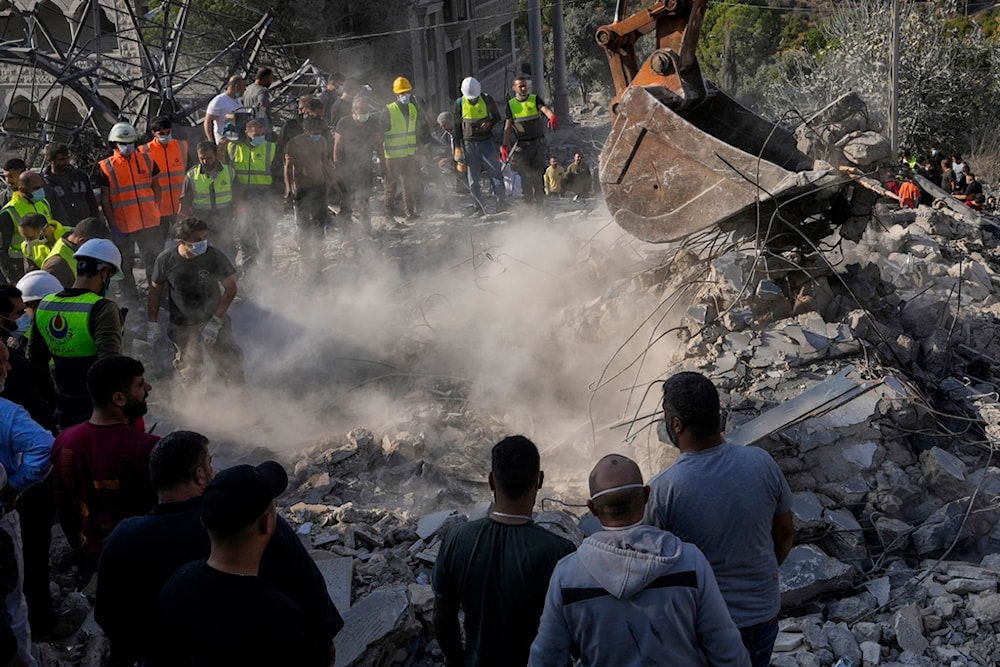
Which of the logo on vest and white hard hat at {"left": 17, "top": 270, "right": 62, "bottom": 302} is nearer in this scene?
the logo on vest

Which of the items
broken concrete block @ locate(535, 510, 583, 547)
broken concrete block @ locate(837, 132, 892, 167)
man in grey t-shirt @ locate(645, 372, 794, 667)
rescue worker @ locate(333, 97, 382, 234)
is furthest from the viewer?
rescue worker @ locate(333, 97, 382, 234)

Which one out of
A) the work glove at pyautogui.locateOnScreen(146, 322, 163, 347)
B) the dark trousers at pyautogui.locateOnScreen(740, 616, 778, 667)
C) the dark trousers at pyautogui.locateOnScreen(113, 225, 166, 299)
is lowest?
the work glove at pyautogui.locateOnScreen(146, 322, 163, 347)

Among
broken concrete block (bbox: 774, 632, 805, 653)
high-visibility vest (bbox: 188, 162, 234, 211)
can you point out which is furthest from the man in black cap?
high-visibility vest (bbox: 188, 162, 234, 211)

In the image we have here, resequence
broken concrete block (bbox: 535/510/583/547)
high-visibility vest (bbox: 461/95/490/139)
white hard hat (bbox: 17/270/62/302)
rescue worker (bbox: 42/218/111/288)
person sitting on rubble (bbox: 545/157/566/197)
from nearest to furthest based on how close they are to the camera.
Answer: broken concrete block (bbox: 535/510/583/547) < white hard hat (bbox: 17/270/62/302) < rescue worker (bbox: 42/218/111/288) < high-visibility vest (bbox: 461/95/490/139) < person sitting on rubble (bbox: 545/157/566/197)

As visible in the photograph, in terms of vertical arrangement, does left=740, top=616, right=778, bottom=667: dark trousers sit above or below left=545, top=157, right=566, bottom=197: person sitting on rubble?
above

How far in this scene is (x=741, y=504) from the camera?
3.18 m

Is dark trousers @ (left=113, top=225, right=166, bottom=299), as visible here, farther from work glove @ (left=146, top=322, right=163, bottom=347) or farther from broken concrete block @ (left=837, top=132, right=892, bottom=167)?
broken concrete block @ (left=837, top=132, right=892, bottom=167)

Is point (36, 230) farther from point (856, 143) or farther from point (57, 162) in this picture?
point (856, 143)

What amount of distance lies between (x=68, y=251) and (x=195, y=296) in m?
0.93

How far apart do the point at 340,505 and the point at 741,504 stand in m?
3.32

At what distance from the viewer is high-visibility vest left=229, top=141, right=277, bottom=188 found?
377 inches

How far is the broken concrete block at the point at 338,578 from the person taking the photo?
4.36 meters

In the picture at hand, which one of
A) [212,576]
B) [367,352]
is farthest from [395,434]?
[212,576]

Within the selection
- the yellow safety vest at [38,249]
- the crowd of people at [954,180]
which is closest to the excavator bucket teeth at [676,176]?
the yellow safety vest at [38,249]
